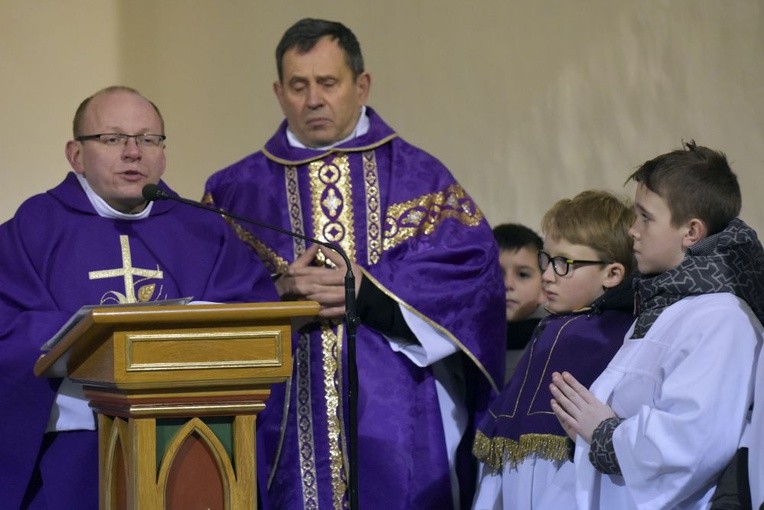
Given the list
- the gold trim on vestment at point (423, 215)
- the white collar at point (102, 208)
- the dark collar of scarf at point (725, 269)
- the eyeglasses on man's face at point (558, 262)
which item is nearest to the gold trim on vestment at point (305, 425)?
the gold trim on vestment at point (423, 215)

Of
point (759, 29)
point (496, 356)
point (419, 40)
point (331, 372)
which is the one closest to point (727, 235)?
point (496, 356)

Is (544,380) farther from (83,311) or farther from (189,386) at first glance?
(83,311)

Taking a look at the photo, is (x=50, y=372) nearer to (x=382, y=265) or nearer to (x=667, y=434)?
(x=382, y=265)

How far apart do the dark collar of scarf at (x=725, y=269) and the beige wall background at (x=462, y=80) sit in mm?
2218

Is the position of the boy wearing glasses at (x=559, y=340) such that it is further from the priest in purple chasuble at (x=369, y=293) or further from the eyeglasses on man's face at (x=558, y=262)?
the priest in purple chasuble at (x=369, y=293)

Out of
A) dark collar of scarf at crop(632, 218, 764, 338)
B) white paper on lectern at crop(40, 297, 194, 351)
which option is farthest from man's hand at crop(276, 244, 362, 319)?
dark collar of scarf at crop(632, 218, 764, 338)

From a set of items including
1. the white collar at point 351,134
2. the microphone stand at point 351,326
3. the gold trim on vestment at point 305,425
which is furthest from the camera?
the white collar at point 351,134

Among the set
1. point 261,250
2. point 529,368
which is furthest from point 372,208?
point 529,368

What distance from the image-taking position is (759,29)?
5.52 m

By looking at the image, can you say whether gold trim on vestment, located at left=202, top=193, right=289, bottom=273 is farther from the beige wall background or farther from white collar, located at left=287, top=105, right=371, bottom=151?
the beige wall background

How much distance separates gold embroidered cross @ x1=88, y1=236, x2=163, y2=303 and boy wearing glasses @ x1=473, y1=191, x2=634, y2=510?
1.11 m

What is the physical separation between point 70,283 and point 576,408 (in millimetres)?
1578

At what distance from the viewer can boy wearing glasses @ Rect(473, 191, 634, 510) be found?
144 inches

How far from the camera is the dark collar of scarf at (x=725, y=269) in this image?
129 inches
